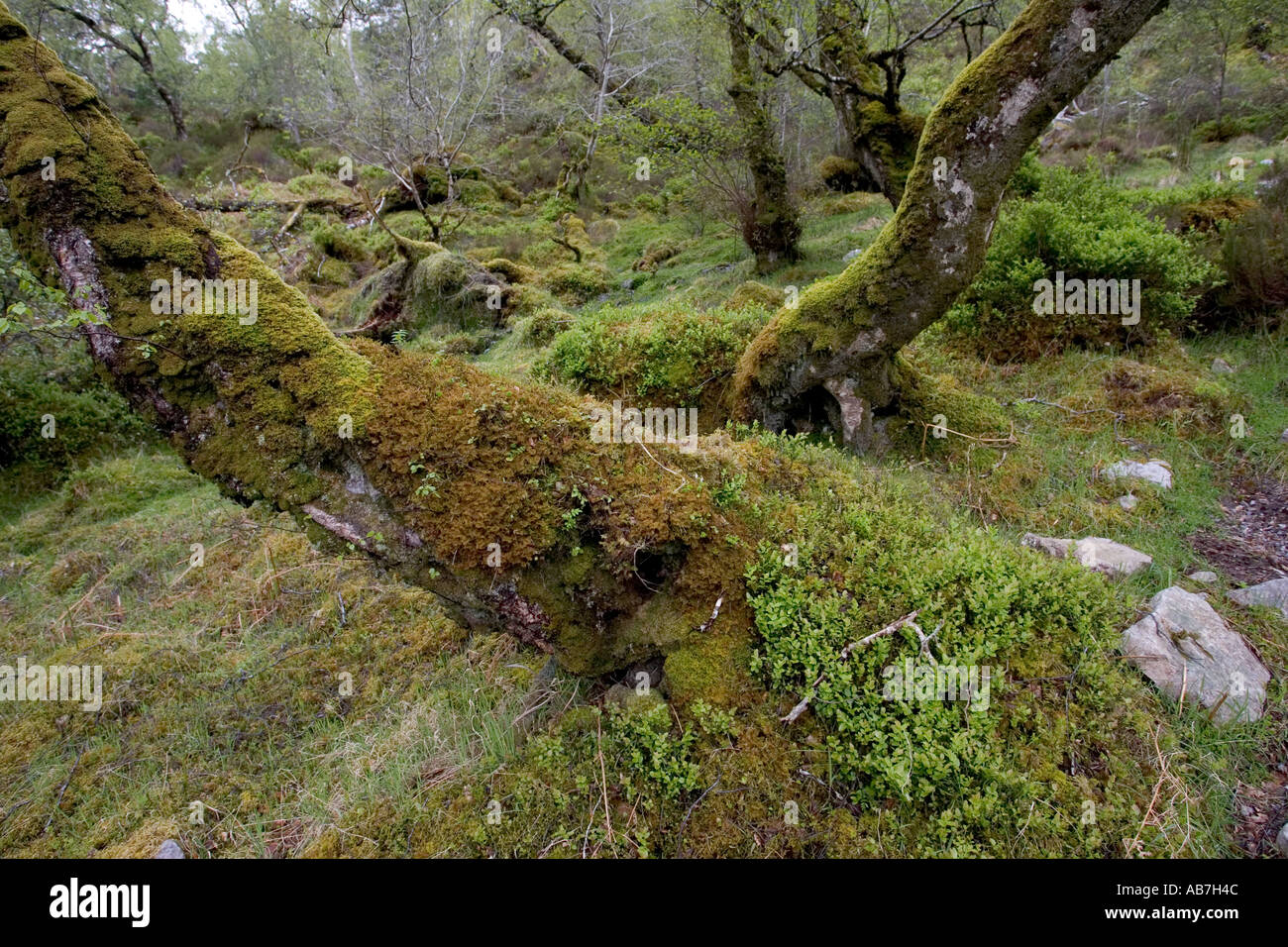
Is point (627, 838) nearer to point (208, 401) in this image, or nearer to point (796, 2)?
point (208, 401)

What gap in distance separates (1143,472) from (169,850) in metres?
7.12

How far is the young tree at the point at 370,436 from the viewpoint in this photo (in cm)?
253

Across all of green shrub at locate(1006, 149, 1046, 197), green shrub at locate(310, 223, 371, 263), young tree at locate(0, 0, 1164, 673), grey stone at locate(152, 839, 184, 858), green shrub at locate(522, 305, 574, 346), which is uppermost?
green shrub at locate(310, 223, 371, 263)

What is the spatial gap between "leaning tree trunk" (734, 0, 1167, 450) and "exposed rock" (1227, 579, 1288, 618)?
8.53 feet

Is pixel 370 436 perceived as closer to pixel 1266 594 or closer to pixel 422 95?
pixel 1266 594

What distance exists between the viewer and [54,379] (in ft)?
30.6

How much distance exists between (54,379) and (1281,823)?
45.3 ft

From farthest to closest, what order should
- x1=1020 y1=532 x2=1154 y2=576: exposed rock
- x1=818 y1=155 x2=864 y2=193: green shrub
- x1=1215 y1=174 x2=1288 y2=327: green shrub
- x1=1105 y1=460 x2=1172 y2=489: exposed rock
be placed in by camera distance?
x1=818 y1=155 x2=864 y2=193: green shrub
x1=1215 y1=174 x2=1288 y2=327: green shrub
x1=1105 y1=460 x2=1172 y2=489: exposed rock
x1=1020 y1=532 x2=1154 y2=576: exposed rock

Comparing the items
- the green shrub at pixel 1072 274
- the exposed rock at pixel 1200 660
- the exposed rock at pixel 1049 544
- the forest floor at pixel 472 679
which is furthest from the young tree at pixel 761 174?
the exposed rock at pixel 1200 660

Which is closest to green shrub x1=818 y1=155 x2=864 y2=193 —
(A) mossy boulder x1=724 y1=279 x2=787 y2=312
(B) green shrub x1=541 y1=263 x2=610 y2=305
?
(B) green shrub x1=541 y1=263 x2=610 y2=305

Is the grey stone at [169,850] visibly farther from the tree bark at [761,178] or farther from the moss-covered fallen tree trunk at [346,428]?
the tree bark at [761,178]

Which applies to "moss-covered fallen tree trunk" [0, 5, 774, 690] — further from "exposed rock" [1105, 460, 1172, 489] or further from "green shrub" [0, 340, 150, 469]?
"green shrub" [0, 340, 150, 469]

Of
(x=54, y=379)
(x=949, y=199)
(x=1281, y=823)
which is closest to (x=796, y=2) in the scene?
(x=949, y=199)

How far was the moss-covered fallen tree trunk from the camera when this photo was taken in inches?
99.4
